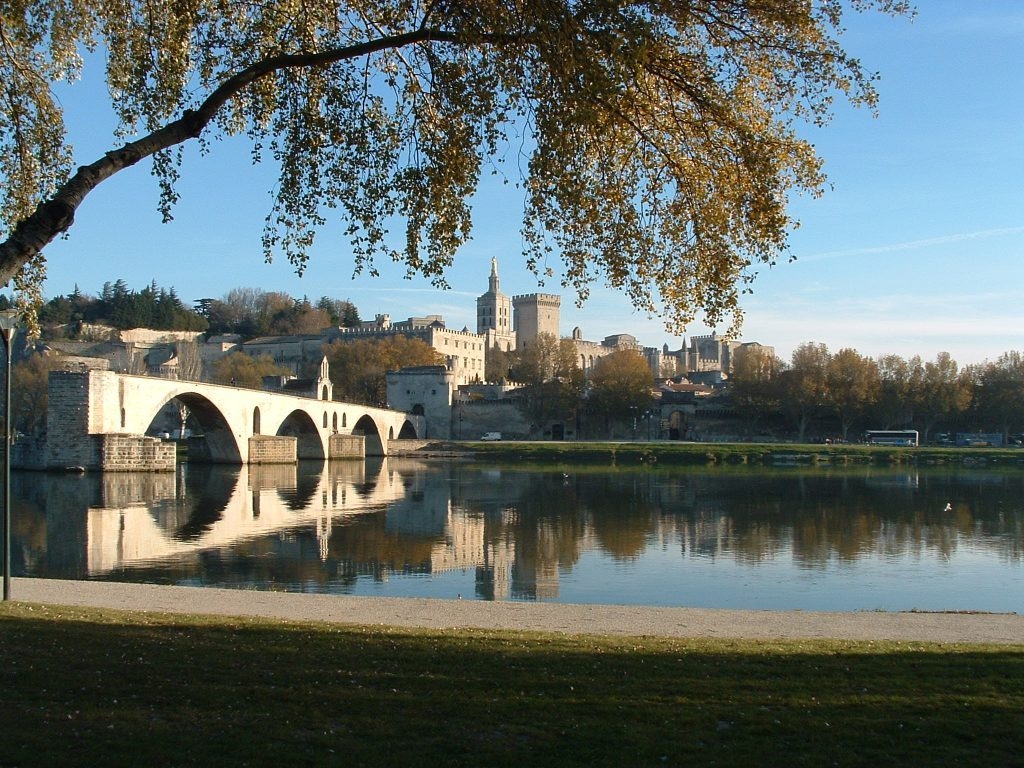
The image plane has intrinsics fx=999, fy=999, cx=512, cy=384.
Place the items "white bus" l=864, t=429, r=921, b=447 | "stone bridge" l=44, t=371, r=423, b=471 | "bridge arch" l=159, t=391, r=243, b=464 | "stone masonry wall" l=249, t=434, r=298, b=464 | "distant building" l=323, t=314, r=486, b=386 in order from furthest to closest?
1. "distant building" l=323, t=314, r=486, b=386
2. "white bus" l=864, t=429, r=921, b=447
3. "stone masonry wall" l=249, t=434, r=298, b=464
4. "bridge arch" l=159, t=391, r=243, b=464
5. "stone bridge" l=44, t=371, r=423, b=471

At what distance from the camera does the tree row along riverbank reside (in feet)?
181

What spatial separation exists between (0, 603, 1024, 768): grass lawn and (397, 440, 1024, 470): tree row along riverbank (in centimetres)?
4920

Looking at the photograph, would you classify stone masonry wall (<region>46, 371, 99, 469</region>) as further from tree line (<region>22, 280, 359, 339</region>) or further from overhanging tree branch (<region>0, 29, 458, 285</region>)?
tree line (<region>22, 280, 359, 339</region>)

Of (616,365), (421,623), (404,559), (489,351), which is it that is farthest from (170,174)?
(489,351)

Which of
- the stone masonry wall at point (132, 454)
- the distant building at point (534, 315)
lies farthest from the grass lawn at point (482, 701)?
the distant building at point (534, 315)

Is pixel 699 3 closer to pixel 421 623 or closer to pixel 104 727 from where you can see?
pixel 421 623

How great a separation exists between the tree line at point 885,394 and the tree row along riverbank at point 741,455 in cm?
1087

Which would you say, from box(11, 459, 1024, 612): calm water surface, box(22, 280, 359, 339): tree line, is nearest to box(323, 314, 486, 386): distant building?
box(22, 280, 359, 339): tree line

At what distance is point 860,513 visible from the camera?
27.9 m

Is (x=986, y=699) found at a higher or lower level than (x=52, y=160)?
lower

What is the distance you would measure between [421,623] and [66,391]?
32033 millimetres

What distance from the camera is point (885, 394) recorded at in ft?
232

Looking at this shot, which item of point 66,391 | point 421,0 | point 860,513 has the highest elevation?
point 421,0

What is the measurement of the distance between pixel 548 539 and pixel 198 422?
34.5m
